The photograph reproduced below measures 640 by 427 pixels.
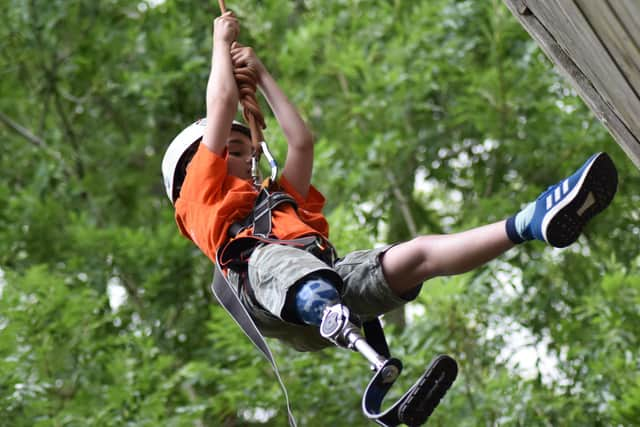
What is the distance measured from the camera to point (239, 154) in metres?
3.95

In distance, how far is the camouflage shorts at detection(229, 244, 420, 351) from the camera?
323 centimetres

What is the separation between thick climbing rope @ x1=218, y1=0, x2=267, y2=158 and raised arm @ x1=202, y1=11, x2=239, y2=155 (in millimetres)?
43

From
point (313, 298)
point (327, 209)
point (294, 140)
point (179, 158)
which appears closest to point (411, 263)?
point (313, 298)

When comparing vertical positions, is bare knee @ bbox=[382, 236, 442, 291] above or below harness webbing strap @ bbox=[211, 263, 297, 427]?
below

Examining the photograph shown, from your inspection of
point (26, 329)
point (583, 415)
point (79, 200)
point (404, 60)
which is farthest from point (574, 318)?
point (79, 200)

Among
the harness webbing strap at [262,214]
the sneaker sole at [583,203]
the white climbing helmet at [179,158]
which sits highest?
the white climbing helmet at [179,158]

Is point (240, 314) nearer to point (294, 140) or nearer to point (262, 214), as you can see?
point (262, 214)

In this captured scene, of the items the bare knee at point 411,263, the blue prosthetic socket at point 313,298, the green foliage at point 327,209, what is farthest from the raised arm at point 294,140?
the green foliage at point 327,209

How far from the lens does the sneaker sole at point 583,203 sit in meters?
2.95

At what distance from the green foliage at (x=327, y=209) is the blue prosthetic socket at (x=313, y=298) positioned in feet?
10.3

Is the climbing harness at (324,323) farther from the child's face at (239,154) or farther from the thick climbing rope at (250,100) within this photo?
the child's face at (239,154)

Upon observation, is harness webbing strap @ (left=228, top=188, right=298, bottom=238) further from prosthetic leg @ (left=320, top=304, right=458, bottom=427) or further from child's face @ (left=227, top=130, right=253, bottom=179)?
prosthetic leg @ (left=320, top=304, right=458, bottom=427)

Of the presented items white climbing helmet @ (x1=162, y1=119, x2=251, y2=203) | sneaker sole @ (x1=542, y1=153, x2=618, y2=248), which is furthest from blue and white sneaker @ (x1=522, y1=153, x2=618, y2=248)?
white climbing helmet @ (x1=162, y1=119, x2=251, y2=203)

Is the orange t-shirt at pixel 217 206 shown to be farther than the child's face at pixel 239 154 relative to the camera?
No
